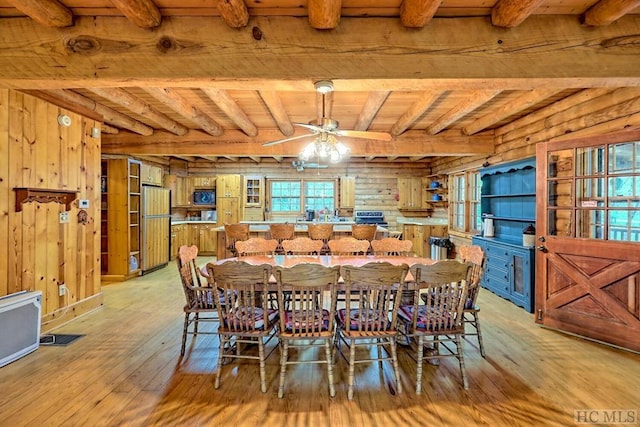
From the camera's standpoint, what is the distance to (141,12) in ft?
6.93

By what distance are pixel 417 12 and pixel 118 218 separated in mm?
5749

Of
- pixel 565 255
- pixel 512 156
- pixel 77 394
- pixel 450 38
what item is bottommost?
pixel 77 394

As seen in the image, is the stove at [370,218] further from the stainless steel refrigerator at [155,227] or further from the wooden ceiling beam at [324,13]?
the wooden ceiling beam at [324,13]

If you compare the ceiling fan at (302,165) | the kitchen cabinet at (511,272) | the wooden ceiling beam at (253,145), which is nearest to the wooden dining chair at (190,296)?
the wooden ceiling beam at (253,145)

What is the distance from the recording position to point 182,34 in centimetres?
233

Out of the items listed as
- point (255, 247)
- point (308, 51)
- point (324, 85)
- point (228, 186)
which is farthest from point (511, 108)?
point (228, 186)

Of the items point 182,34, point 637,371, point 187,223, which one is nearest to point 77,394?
point 182,34

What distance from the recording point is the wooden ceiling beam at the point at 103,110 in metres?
3.62

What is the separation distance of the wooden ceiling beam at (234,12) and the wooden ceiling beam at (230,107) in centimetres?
128

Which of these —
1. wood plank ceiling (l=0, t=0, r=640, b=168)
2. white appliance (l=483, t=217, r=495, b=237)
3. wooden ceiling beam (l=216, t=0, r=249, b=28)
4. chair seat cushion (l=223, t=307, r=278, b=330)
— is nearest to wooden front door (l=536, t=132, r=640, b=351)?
wood plank ceiling (l=0, t=0, r=640, b=168)

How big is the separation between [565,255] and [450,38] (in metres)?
2.55

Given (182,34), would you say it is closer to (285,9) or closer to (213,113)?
(285,9)

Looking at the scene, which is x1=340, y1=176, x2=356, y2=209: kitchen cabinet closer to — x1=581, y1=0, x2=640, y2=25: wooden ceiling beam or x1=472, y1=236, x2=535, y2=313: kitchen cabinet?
x1=472, y1=236, x2=535, y2=313: kitchen cabinet

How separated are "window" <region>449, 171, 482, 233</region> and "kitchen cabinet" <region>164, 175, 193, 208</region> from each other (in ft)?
21.6
